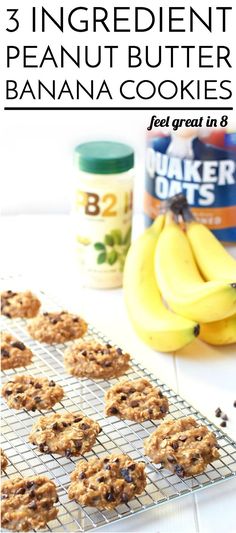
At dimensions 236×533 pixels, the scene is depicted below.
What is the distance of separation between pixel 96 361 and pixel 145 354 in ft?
0.40

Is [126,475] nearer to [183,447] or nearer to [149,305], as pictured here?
[183,447]

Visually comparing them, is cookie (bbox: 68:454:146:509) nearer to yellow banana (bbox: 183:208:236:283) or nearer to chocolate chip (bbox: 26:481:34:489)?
chocolate chip (bbox: 26:481:34:489)

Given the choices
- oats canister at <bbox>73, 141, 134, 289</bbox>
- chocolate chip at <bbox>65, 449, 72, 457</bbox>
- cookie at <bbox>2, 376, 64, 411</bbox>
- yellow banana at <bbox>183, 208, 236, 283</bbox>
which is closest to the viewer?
chocolate chip at <bbox>65, 449, 72, 457</bbox>

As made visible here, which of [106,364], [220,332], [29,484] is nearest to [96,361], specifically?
[106,364]

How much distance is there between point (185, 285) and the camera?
59.9 inches

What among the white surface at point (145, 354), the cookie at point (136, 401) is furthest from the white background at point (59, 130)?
the cookie at point (136, 401)

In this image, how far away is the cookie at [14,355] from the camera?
1.43 m

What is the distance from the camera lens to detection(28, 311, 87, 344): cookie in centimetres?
151

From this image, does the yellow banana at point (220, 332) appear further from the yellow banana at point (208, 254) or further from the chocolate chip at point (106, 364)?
the chocolate chip at point (106, 364)

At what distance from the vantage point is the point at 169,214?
1674 millimetres

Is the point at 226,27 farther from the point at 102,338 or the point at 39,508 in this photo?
→ the point at 39,508

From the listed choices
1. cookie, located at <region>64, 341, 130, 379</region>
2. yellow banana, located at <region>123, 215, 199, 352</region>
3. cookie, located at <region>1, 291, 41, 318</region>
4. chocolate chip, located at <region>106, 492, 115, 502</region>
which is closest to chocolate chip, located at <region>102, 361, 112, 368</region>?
cookie, located at <region>64, 341, 130, 379</region>

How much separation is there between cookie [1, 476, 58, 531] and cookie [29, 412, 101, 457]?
0.26ft

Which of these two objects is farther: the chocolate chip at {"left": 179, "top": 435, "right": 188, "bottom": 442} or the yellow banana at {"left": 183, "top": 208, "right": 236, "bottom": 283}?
the yellow banana at {"left": 183, "top": 208, "right": 236, "bottom": 283}
